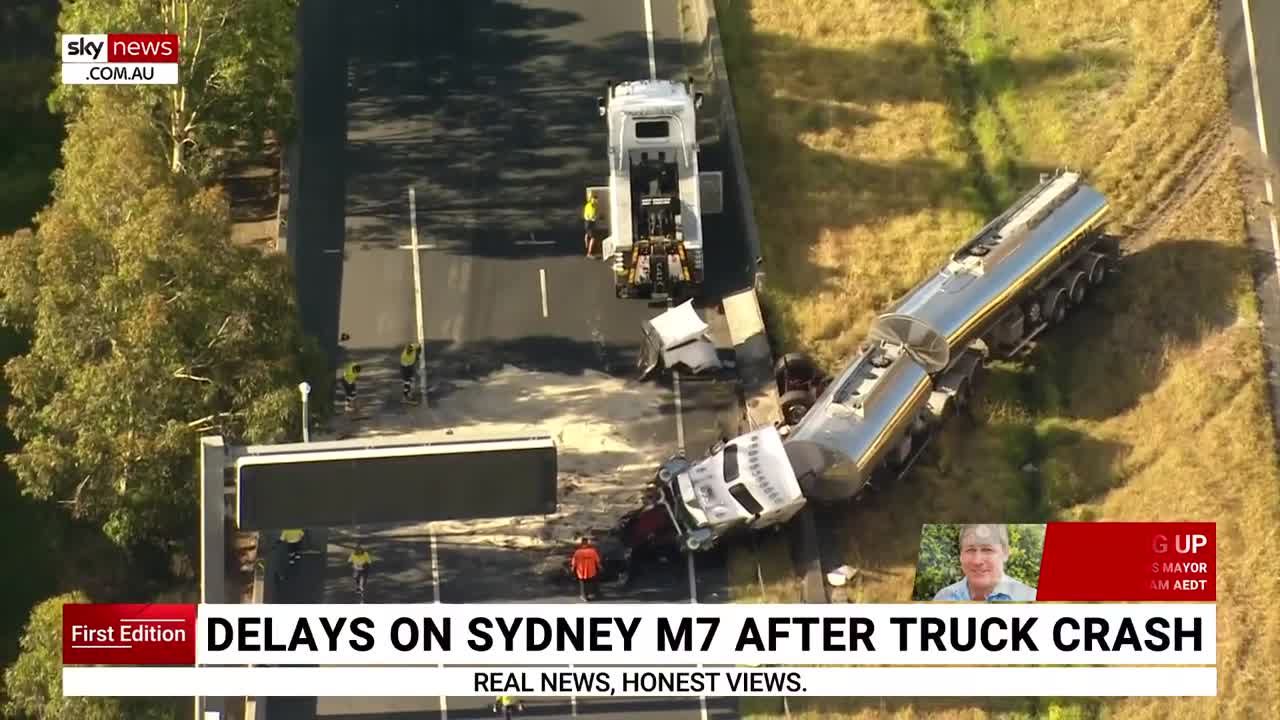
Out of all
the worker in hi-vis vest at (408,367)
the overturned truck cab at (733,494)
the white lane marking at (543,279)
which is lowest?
the overturned truck cab at (733,494)

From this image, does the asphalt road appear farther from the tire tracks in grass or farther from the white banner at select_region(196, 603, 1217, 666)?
the white banner at select_region(196, 603, 1217, 666)

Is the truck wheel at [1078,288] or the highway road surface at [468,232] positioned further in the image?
the truck wheel at [1078,288]

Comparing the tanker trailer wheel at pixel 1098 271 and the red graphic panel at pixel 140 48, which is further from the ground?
the red graphic panel at pixel 140 48

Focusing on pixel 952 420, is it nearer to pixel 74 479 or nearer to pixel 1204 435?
pixel 1204 435

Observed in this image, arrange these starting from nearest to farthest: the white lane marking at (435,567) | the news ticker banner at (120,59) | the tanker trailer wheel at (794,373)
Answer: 1. the white lane marking at (435,567)
2. the tanker trailer wheel at (794,373)
3. the news ticker banner at (120,59)

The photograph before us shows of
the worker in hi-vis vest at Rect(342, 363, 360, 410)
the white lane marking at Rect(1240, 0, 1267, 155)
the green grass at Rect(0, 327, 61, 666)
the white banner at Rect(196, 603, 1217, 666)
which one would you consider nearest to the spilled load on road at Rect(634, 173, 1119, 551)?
the white banner at Rect(196, 603, 1217, 666)

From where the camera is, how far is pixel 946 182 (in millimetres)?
54719

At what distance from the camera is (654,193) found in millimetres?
52375

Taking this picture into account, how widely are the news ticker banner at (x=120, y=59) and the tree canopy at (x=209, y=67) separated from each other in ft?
0.75

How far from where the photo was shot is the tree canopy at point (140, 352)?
140 ft

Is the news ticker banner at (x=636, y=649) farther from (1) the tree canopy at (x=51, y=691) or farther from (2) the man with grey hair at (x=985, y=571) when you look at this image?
(2) the man with grey hair at (x=985, y=571)

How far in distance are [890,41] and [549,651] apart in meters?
24.6

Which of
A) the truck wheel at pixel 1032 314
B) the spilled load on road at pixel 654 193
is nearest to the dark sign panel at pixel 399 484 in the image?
the spilled load on road at pixel 654 193
